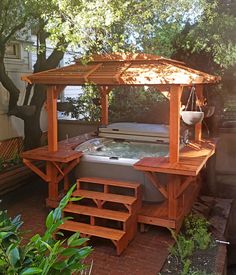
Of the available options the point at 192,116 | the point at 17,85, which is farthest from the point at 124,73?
the point at 17,85

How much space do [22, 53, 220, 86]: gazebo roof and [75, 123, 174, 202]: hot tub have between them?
1.53 m

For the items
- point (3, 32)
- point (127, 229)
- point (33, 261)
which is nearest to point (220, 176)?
point (127, 229)

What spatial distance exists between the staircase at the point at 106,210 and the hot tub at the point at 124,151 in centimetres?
25

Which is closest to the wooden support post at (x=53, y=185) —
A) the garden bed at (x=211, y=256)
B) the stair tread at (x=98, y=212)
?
the stair tread at (x=98, y=212)

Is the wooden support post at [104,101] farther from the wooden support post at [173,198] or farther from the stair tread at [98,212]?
the wooden support post at [173,198]

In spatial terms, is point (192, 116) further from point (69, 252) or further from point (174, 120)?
point (69, 252)

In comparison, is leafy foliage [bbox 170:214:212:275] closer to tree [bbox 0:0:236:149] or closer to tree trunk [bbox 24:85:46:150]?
tree [bbox 0:0:236:149]

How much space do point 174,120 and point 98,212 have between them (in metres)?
1.98

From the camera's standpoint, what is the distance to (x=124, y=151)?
757 centimetres

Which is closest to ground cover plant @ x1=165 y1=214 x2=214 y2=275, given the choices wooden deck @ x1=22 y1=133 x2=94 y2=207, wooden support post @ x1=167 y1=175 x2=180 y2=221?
wooden support post @ x1=167 y1=175 x2=180 y2=221

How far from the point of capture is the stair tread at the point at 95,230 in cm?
532

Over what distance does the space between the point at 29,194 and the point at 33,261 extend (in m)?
5.87

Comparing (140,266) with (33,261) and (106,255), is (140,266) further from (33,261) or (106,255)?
(33,261)

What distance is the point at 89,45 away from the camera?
617 centimetres
